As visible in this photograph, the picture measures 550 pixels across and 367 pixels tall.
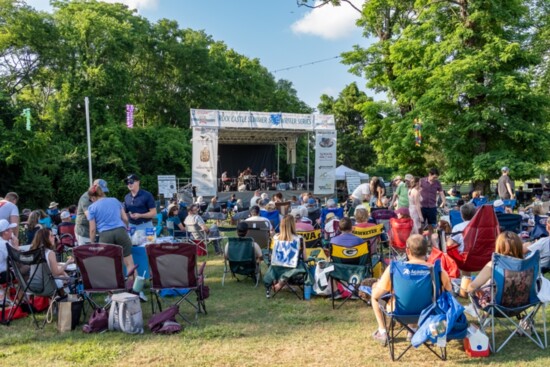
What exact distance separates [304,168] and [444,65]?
16920mm

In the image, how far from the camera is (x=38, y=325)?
15.4 ft

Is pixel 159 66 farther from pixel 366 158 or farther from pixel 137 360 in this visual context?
pixel 137 360

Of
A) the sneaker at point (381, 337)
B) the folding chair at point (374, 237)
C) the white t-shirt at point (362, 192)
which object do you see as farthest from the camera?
the white t-shirt at point (362, 192)

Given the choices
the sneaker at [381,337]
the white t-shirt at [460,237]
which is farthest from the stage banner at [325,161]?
the sneaker at [381,337]

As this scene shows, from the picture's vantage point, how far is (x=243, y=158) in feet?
82.4

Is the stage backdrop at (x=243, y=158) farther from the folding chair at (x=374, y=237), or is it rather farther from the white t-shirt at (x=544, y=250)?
the white t-shirt at (x=544, y=250)

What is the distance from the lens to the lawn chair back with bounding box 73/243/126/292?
181 inches

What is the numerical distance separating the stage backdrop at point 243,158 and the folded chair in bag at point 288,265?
19127mm

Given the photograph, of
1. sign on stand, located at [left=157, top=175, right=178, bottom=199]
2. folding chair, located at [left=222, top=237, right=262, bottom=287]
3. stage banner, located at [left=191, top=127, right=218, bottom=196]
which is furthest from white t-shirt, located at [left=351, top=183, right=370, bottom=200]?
sign on stand, located at [left=157, top=175, right=178, bottom=199]

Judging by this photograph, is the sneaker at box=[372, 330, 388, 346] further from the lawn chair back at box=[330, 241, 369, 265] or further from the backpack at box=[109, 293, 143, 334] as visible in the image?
the backpack at box=[109, 293, 143, 334]

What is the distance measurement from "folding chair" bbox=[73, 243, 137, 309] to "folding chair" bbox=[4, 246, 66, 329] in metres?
0.24

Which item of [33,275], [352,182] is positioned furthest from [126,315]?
[352,182]

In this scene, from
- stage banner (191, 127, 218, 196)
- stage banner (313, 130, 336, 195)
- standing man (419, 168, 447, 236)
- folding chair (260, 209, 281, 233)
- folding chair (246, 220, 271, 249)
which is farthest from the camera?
stage banner (313, 130, 336, 195)

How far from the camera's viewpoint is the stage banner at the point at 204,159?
1757cm
